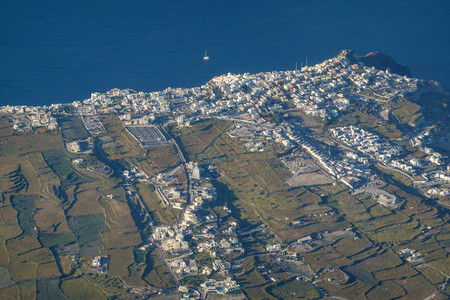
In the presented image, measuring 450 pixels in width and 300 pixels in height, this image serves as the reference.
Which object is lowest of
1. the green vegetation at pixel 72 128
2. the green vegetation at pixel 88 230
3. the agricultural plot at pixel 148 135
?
the green vegetation at pixel 88 230

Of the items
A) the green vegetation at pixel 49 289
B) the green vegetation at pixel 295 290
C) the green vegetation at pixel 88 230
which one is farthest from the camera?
the green vegetation at pixel 88 230

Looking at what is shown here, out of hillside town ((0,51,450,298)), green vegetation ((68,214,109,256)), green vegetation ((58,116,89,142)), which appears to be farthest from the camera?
green vegetation ((58,116,89,142))

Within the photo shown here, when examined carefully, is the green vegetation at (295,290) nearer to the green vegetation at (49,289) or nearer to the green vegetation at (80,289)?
the green vegetation at (80,289)

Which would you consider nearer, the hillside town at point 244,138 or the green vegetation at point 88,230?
the green vegetation at point 88,230

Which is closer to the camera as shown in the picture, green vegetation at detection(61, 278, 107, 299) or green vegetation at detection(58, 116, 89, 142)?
green vegetation at detection(61, 278, 107, 299)

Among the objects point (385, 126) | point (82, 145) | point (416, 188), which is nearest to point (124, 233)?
point (82, 145)

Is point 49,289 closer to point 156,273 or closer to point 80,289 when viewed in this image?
point 80,289

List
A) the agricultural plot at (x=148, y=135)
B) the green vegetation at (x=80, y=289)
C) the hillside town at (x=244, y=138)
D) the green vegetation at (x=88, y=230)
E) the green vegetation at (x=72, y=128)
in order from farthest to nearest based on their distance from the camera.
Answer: the green vegetation at (x=72, y=128), the agricultural plot at (x=148, y=135), the hillside town at (x=244, y=138), the green vegetation at (x=88, y=230), the green vegetation at (x=80, y=289)

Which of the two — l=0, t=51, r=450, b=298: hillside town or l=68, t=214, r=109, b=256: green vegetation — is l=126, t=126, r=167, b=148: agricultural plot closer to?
l=0, t=51, r=450, b=298: hillside town

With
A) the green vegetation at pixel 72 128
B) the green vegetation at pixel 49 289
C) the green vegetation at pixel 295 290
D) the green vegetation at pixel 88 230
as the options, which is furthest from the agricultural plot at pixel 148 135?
the green vegetation at pixel 295 290

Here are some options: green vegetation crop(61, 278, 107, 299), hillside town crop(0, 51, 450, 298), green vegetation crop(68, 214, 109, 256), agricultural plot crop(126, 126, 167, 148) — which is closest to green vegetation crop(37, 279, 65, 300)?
green vegetation crop(61, 278, 107, 299)

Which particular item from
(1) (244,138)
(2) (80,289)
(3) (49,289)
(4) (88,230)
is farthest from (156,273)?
(1) (244,138)
